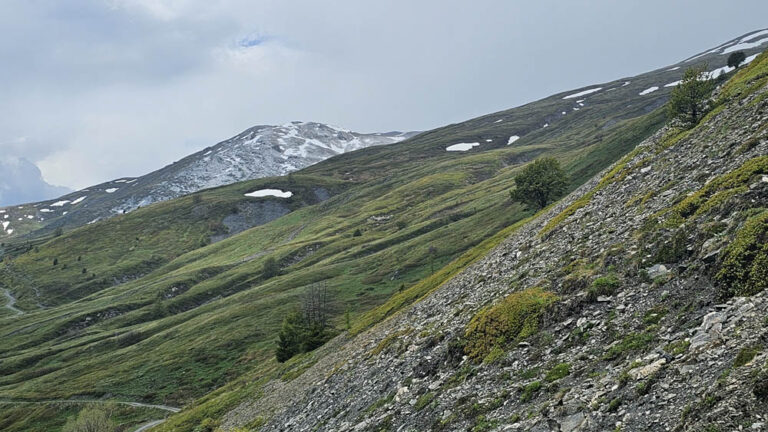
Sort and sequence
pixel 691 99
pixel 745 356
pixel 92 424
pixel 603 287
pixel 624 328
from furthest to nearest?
pixel 92 424 < pixel 691 99 < pixel 603 287 < pixel 624 328 < pixel 745 356

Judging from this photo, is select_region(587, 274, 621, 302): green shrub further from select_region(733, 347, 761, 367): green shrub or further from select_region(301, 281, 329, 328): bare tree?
select_region(301, 281, 329, 328): bare tree

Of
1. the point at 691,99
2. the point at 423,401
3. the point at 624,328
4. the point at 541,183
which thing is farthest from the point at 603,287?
the point at 541,183

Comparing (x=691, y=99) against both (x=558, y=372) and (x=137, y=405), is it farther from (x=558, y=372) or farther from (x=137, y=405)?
(x=137, y=405)

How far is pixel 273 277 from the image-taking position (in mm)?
190375

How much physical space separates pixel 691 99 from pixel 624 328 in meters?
39.2

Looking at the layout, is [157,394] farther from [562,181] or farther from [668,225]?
[668,225]

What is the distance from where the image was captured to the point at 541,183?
96.2 meters

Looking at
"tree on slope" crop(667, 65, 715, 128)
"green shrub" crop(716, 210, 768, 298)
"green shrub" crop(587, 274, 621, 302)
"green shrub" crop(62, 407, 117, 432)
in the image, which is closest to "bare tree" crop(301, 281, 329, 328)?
"green shrub" crop(62, 407, 117, 432)

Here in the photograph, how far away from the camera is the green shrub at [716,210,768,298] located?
14.5 m

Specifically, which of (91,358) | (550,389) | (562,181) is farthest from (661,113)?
(91,358)

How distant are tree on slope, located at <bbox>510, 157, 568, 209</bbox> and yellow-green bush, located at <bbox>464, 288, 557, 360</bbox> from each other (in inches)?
2981

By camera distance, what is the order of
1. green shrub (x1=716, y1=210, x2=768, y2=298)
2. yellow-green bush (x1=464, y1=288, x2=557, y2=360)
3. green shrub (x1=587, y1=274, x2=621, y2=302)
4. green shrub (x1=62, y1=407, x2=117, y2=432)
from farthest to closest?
green shrub (x1=62, y1=407, x2=117, y2=432) → yellow-green bush (x1=464, y1=288, x2=557, y2=360) → green shrub (x1=587, y1=274, x2=621, y2=302) → green shrub (x1=716, y1=210, x2=768, y2=298)

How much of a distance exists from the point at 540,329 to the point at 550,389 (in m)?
5.55

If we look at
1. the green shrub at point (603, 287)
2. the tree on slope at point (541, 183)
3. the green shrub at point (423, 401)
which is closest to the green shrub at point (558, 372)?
the green shrub at point (603, 287)
